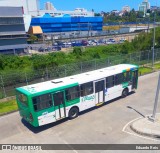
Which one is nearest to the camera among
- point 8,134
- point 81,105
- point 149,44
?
point 8,134

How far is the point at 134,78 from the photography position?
18578 millimetres

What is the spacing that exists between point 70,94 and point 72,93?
0.18 m

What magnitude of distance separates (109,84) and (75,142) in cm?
611

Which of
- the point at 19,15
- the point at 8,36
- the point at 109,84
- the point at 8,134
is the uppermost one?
the point at 19,15

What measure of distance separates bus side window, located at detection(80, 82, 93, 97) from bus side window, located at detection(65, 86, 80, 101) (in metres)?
0.47

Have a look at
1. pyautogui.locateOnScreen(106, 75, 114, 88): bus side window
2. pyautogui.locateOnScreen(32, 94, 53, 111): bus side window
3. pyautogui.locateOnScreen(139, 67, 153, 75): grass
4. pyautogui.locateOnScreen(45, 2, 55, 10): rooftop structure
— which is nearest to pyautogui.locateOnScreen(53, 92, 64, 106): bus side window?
pyautogui.locateOnScreen(32, 94, 53, 111): bus side window

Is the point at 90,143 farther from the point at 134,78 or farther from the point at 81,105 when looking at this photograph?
the point at 134,78

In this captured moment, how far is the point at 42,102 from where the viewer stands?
12695mm

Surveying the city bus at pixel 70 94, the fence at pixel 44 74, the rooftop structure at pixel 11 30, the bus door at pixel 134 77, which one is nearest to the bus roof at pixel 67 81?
the city bus at pixel 70 94

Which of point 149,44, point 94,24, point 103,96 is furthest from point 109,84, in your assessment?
point 94,24

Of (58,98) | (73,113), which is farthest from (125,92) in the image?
(58,98)

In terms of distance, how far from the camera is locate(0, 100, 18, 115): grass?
16541 millimetres

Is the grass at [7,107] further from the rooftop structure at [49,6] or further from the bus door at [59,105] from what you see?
the rooftop structure at [49,6]

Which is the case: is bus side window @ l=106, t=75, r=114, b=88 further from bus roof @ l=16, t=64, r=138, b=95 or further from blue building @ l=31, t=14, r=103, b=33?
blue building @ l=31, t=14, r=103, b=33
